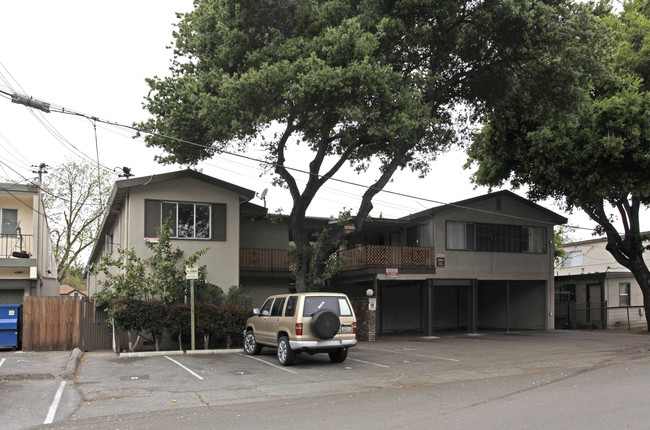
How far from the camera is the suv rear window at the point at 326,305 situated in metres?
14.1

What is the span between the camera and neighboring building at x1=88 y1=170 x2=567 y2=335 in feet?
66.9

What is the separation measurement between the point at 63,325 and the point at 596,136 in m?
20.0

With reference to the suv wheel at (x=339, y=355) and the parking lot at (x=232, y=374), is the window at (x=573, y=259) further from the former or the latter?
the suv wheel at (x=339, y=355)

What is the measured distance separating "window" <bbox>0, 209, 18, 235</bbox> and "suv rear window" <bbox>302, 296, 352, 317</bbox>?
14.0 m

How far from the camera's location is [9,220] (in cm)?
2195

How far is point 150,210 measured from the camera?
65.3ft

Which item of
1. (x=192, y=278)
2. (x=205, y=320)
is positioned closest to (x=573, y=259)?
(x=205, y=320)

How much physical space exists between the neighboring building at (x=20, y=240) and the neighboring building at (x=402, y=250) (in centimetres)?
275

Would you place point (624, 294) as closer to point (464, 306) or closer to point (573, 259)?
point (464, 306)

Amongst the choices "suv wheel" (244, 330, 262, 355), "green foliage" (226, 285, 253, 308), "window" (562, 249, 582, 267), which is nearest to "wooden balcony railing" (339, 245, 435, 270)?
"green foliage" (226, 285, 253, 308)

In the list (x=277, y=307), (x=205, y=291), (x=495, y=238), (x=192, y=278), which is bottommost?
(x=277, y=307)

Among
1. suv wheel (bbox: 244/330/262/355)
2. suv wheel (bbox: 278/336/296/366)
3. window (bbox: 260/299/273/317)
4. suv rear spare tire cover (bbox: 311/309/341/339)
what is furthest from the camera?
suv wheel (bbox: 244/330/262/355)

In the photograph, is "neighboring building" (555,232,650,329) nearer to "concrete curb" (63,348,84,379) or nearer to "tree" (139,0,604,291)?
"tree" (139,0,604,291)

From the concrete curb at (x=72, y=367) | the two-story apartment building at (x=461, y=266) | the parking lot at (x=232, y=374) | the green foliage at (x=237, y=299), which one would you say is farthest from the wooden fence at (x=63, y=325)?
the two-story apartment building at (x=461, y=266)
